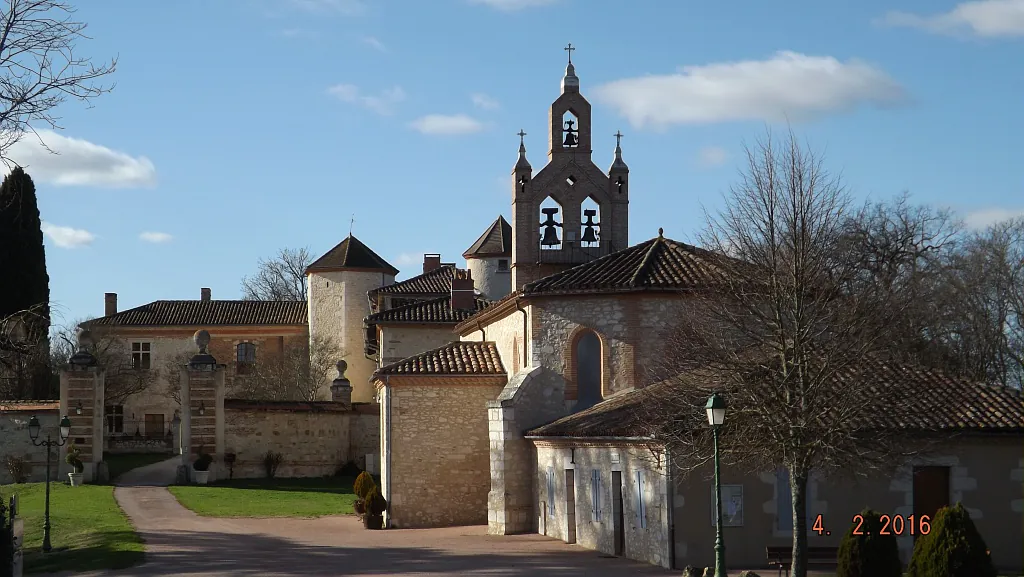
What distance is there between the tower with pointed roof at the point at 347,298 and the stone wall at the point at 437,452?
103 feet

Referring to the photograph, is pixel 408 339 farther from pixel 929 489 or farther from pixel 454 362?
pixel 929 489

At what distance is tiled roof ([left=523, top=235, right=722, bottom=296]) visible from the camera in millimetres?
28000

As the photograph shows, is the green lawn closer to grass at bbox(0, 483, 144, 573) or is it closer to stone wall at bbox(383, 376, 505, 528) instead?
grass at bbox(0, 483, 144, 573)

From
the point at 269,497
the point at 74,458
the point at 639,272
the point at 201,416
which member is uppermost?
the point at 639,272

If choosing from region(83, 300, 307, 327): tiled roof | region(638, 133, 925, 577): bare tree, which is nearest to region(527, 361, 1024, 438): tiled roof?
region(638, 133, 925, 577): bare tree

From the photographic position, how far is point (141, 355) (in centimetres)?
6994

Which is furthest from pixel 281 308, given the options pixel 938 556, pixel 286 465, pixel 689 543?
pixel 938 556

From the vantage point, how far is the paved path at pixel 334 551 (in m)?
22.0

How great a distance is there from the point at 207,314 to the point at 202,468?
106 feet

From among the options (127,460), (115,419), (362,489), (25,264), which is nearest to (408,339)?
(362,489)

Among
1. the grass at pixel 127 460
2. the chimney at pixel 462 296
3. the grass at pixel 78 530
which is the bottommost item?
the grass at pixel 78 530

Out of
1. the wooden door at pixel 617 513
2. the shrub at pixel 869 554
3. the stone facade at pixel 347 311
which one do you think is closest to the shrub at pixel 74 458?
the wooden door at pixel 617 513

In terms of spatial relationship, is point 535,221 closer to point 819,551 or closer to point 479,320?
point 479,320

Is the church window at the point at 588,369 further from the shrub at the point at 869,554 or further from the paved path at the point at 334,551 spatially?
the shrub at the point at 869,554
